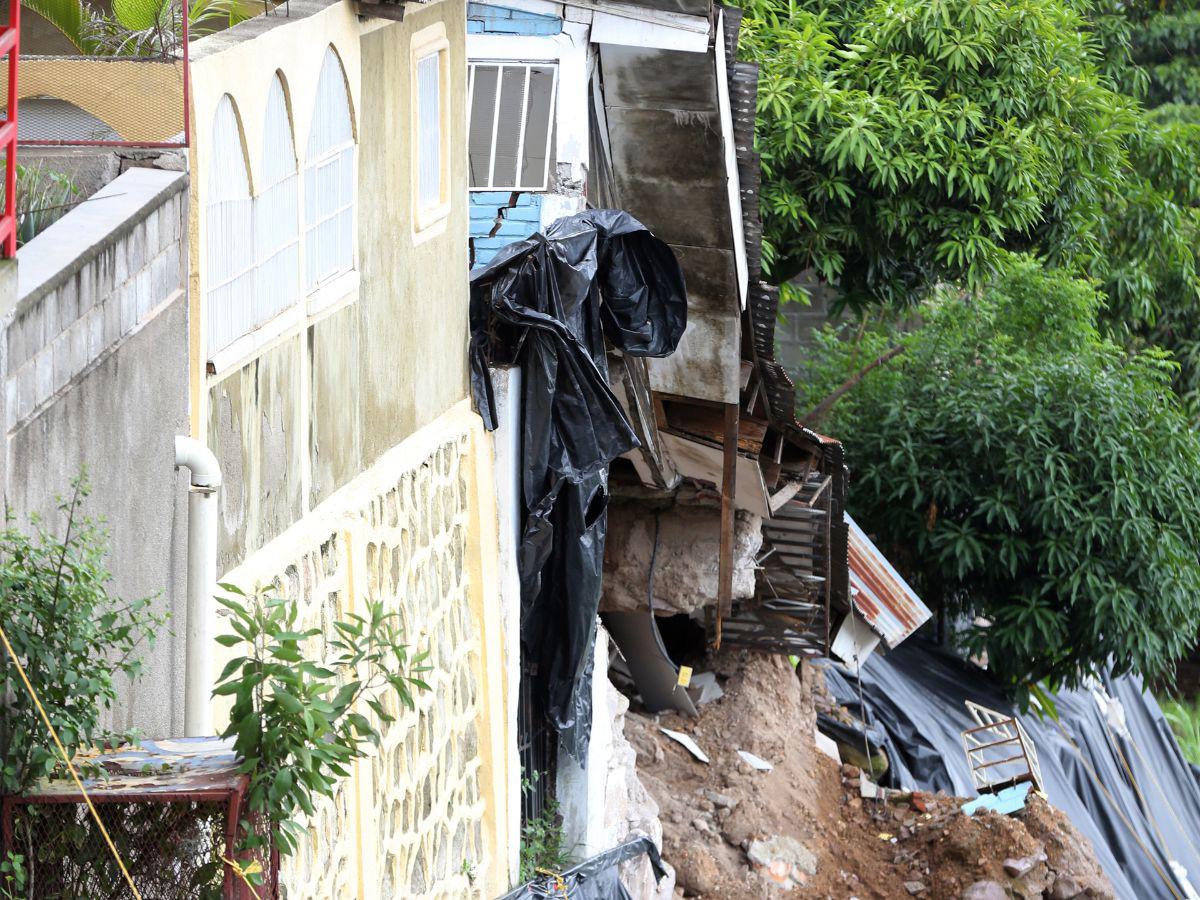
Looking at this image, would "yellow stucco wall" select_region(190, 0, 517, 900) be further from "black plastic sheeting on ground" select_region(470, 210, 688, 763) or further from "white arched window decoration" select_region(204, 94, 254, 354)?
"black plastic sheeting on ground" select_region(470, 210, 688, 763)

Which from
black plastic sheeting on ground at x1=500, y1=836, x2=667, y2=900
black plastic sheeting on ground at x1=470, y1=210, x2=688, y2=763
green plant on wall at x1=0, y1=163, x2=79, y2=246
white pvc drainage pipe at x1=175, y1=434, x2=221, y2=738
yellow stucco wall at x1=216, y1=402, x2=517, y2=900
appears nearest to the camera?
green plant on wall at x1=0, y1=163, x2=79, y2=246

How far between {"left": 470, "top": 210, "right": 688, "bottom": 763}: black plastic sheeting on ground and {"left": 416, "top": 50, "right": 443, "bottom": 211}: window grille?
0.50m

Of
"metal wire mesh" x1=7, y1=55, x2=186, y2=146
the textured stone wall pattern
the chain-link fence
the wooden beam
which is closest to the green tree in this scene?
the wooden beam

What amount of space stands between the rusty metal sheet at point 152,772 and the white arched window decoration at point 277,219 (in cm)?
163

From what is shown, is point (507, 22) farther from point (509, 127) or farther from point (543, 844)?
point (543, 844)

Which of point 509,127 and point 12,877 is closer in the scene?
point 12,877

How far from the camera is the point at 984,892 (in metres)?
11.1

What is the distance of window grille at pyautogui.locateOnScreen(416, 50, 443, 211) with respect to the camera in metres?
7.04

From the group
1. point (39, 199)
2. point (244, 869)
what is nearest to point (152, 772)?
point (244, 869)

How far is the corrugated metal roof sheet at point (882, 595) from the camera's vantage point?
14.5 m

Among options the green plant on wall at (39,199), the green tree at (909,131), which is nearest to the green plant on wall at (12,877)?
the green plant on wall at (39,199)

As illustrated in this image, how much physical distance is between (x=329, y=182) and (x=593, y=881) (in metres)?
4.40

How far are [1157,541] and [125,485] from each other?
492 inches

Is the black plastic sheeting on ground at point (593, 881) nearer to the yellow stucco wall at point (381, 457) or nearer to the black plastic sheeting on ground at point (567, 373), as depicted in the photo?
the yellow stucco wall at point (381, 457)
